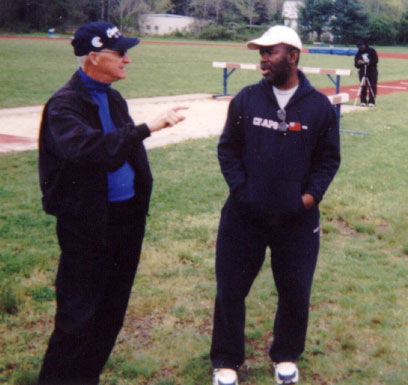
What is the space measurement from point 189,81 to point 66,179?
17.3 metres

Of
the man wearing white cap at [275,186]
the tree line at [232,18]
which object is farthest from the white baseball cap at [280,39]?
the tree line at [232,18]

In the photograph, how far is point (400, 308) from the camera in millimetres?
4121

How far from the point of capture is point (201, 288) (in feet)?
14.3

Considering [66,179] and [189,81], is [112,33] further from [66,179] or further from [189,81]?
[189,81]

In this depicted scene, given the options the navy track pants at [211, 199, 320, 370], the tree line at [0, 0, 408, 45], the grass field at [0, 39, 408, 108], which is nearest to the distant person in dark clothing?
the grass field at [0, 39, 408, 108]

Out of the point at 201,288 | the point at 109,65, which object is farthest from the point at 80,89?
the point at 201,288

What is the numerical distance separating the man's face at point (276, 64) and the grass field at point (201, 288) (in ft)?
5.50

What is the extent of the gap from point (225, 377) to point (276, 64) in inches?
66.5

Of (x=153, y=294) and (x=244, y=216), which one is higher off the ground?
(x=244, y=216)

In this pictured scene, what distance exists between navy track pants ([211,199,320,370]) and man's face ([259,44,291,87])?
699mm

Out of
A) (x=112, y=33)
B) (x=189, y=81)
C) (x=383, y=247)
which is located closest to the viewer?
(x=112, y=33)

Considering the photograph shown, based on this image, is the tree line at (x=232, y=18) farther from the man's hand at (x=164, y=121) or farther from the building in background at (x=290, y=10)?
the man's hand at (x=164, y=121)

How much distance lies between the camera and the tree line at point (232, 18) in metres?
63.4

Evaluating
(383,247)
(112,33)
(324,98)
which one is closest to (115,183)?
(112,33)
